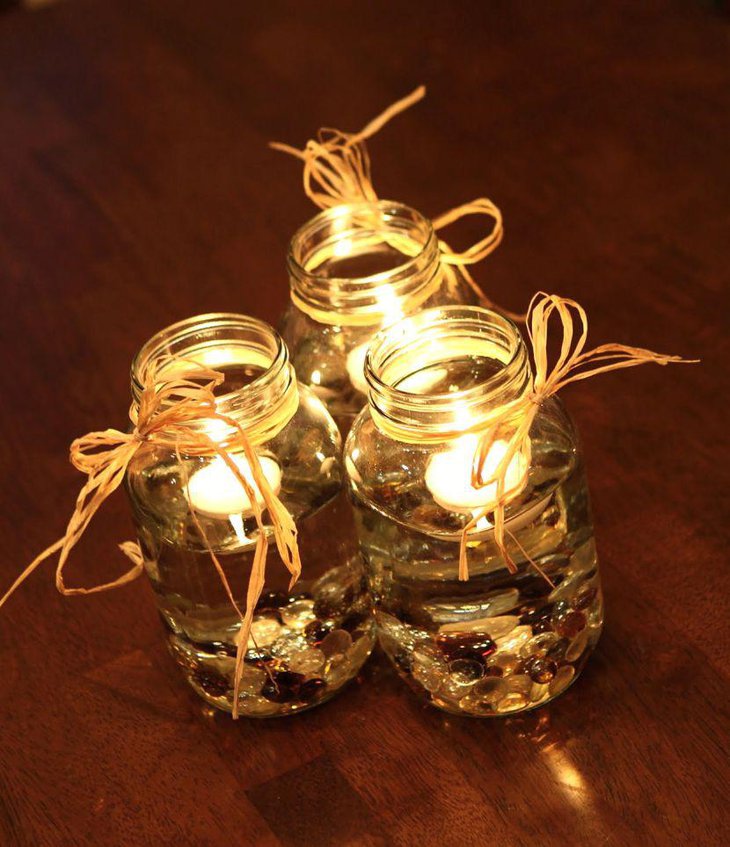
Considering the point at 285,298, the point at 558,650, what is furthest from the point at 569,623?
the point at 285,298

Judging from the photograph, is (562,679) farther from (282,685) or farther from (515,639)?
(282,685)

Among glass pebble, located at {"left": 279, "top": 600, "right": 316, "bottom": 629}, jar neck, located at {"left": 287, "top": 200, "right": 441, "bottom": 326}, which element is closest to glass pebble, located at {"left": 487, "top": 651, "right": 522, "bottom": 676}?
glass pebble, located at {"left": 279, "top": 600, "right": 316, "bottom": 629}

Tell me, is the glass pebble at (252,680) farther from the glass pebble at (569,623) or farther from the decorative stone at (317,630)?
the glass pebble at (569,623)

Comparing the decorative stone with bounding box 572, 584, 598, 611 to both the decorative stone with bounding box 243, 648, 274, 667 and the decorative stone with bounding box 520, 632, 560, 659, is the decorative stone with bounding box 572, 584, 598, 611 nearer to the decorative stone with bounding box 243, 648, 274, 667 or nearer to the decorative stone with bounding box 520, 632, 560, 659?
the decorative stone with bounding box 520, 632, 560, 659

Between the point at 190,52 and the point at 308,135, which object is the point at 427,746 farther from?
the point at 190,52

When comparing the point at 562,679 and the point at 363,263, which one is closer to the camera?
the point at 562,679

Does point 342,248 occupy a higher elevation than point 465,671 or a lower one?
higher

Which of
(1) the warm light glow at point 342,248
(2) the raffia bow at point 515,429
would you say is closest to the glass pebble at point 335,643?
(2) the raffia bow at point 515,429

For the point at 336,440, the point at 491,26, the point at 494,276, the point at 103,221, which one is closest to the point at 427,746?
the point at 336,440
